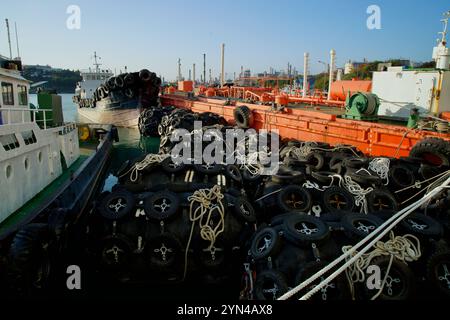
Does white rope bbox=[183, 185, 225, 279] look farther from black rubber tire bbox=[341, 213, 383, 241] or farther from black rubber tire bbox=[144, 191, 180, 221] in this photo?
black rubber tire bbox=[341, 213, 383, 241]

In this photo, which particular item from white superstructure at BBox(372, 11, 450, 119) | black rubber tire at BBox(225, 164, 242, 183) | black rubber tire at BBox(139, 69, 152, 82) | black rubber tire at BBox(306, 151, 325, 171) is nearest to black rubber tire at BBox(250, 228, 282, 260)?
black rubber tire at BBox(225, 164, 242, 183)

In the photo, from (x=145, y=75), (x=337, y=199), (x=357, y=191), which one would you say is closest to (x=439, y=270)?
(x=337, y=199)

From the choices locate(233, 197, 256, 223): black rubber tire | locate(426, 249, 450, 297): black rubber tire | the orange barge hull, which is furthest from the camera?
the orange barge hull

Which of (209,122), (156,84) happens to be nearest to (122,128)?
(156,84)

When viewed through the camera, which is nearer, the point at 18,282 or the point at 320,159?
the point at 18,282

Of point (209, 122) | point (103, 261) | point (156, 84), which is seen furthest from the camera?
point (156, 84)

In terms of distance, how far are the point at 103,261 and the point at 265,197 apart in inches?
133

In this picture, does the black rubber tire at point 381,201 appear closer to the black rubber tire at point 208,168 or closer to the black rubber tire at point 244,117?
the black rubber tire at point 208,168

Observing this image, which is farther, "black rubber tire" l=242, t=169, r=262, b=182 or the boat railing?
"black rubber tire" l=242, t=169, r=262, b=182

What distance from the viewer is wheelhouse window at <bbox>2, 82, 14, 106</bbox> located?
8484mm

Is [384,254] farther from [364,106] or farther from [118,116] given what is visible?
[118,116]

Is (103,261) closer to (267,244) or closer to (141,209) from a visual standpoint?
(141,209)

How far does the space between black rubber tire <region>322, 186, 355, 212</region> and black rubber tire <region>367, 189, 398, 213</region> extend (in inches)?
17.0

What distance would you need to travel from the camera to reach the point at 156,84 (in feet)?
86.9
